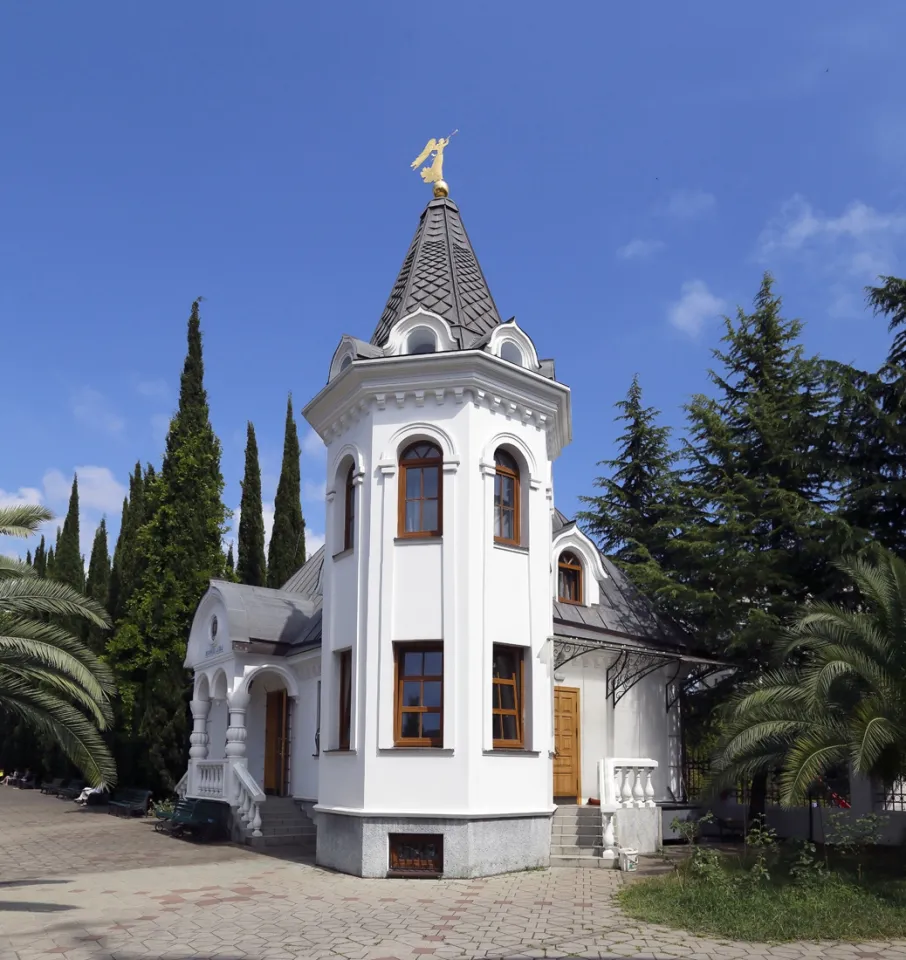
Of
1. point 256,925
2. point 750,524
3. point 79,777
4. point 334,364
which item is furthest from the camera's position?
point 79,777

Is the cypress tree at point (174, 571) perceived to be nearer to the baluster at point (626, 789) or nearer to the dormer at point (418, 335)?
the dormer at point (418, 335)

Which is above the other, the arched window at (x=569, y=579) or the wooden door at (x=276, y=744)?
the arched window at (x=569, y=579)

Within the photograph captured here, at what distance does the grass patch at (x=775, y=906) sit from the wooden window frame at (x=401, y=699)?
365 centimetres

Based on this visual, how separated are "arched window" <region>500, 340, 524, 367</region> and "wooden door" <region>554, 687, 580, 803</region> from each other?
19.9 feet

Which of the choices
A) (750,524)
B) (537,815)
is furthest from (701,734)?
(537,815)

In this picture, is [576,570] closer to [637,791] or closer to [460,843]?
[637,791]

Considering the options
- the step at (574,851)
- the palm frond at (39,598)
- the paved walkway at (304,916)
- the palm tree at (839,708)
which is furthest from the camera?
the step at (574,851)

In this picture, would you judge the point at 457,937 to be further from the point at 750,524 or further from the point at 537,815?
the point at 750,524

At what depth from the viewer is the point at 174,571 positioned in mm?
27078

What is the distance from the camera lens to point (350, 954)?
915 cm

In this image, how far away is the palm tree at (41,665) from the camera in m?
12.8

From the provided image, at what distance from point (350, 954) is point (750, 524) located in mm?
12465

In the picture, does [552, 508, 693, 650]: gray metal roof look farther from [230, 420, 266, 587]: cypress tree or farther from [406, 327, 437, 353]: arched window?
[230, 420, 266, 587]: cypress tree

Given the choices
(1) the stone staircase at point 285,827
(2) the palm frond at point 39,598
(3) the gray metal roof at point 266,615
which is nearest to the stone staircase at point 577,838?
(1) the stone staircase at point 285,827
